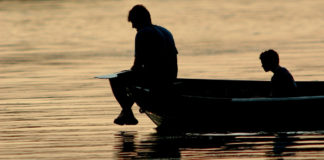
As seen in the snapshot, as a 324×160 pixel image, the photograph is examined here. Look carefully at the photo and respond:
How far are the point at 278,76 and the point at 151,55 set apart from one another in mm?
1755

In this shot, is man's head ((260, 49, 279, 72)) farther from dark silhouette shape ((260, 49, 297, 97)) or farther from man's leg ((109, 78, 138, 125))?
man's leg ((109, 78, 138, 125))

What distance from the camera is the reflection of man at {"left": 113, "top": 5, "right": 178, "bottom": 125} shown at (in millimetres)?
13820

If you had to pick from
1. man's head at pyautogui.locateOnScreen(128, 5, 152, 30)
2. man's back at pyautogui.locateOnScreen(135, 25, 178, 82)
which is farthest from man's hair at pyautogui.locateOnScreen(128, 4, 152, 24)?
man's back at pyautogui.locateOnScreen(135, 25, 178, 82)

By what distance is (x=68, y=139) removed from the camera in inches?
535

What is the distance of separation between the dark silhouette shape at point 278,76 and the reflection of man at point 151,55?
1259 mm

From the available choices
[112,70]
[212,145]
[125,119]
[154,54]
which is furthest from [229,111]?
[112,70]

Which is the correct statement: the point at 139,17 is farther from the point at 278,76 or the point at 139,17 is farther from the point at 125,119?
the point at 278,76

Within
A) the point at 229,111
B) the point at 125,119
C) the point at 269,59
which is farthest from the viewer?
the point at 125,119

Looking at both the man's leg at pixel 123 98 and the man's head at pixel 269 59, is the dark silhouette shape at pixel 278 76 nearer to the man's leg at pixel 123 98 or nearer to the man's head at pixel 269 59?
the man's head at pixel 269 59

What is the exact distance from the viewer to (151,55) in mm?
13906

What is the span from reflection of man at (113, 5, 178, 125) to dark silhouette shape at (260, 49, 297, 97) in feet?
4.13

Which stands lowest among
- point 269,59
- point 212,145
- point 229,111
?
point 212,145

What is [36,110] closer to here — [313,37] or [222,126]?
[222,126]

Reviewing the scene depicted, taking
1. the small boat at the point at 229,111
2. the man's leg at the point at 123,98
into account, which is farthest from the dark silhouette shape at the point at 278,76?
the man's leg at the point at 123,98
